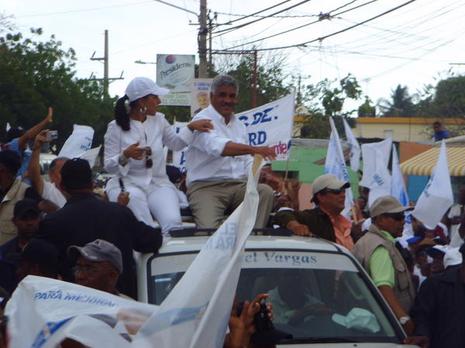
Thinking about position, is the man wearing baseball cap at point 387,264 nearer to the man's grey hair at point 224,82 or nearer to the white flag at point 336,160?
the man's grey hair at point 224,82

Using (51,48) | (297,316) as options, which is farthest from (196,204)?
(51,48)

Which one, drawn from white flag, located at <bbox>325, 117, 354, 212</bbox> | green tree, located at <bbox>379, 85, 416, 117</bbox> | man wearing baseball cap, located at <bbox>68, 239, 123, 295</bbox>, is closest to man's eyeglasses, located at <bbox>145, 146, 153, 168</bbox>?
man wearing baseball cap, located at <bbox>68, 239, 123, 295</bbox>

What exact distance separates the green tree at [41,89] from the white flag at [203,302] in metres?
33.7

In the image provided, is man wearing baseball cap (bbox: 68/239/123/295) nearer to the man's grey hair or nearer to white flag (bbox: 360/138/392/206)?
the man's grey hair

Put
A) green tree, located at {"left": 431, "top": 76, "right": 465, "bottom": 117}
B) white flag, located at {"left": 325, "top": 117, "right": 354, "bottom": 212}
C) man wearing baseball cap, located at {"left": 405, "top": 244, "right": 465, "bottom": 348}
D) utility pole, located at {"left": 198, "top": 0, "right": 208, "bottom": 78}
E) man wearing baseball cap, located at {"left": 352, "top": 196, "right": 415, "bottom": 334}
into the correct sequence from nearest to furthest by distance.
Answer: man wearing baseball cap, located at {"left": 405, "top": 244, "right": 465, "bottom": 348} → man wearing baseball cap, located at {"left": 352, "top": 196, "right": 415, "bottom": 334} → white flag, located at {"left": 325, "top": 117, "right": 354, "bottom": 212} → utility pole, located at {"left": 198, "top": 0, "right": 208, "bottom": 78} → green tree, located at {"left": 431, "top": 76, "right": 465, "bottom": 117}

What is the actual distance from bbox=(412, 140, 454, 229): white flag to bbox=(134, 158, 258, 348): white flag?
302 inches

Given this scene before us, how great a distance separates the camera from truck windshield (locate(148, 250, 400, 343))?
585 cm

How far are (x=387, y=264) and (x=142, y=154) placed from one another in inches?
68.3

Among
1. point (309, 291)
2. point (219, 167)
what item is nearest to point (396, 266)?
point (309, 291)

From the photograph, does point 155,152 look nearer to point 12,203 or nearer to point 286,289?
point 12,203

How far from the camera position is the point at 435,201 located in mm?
11367

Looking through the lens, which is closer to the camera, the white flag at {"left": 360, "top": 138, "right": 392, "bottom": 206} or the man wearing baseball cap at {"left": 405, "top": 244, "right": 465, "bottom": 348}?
the man wearing baseball cap at {"left": 405, "top": 244, "right": 465, "bottom": 348}

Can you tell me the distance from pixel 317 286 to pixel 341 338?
0.41m

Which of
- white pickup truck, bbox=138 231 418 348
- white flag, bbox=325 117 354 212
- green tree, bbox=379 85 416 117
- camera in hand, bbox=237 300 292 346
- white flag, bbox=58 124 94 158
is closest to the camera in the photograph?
camera in hand, bbox=237 300 292 346
